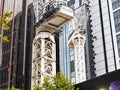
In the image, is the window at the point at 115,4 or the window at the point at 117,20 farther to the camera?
the window at the point at 115,4

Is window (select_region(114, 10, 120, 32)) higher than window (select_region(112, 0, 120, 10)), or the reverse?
window (select_region(112, 0, 120, 10))

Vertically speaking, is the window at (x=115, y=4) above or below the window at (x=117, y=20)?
above

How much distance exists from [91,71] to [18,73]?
1655 cm

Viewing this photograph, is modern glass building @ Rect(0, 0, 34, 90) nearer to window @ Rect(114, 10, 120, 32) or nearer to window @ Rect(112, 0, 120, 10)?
window @ Rect(114, 10, 120, 32)

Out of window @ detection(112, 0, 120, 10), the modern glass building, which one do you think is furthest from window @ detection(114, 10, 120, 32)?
the modern glass building

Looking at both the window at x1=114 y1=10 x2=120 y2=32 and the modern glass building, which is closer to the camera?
the modern glass building

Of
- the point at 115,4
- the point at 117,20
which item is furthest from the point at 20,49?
the point at 115,4

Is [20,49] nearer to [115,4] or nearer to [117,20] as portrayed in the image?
[117,20]

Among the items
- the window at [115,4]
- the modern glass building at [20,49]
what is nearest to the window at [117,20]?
the window at [115,4]

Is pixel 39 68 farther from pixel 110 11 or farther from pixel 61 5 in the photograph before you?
pixel 110 11

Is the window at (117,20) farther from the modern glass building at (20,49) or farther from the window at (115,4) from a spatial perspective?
the modern glass building at (20,49)

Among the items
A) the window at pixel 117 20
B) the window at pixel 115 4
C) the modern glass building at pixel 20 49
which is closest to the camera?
Answer: the modern glass building at pixel 20 49

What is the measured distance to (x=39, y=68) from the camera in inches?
944

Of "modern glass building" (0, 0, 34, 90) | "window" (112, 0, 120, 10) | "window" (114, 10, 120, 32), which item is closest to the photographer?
"modern glass building" (0, 0, 34, 90)
